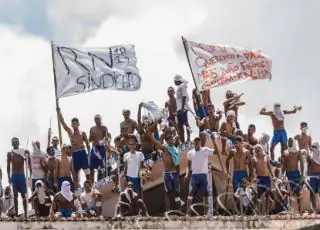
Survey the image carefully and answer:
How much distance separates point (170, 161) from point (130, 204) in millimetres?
1420

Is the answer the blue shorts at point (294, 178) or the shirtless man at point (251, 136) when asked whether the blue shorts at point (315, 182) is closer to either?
the blue shorts at point (294, 178)

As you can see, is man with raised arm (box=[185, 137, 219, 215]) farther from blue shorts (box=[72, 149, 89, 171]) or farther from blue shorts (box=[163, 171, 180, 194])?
blue shorts (box=[72, 149, 89, 171])

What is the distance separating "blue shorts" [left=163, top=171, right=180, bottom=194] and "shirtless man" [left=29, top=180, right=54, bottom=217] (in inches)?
98.2

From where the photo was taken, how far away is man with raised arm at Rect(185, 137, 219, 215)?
23781 millimetres

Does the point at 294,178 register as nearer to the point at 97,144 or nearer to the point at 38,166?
the point at 97,144

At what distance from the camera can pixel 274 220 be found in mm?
23328

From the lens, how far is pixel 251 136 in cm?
2697

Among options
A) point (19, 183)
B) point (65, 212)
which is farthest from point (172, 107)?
point (65, 212)

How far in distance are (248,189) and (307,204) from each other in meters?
3.10

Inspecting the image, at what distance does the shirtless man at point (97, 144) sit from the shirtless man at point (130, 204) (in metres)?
3.10

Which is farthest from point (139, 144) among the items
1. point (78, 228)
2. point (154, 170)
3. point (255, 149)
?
point (78, 228)

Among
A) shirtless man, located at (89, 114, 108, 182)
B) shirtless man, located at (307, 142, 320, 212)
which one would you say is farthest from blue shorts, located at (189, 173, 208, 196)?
shirtless man, located at (89, 114, 108, 182)

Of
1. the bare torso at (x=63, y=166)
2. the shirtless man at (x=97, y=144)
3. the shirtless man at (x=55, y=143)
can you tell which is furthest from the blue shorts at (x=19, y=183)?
the shirtless man at (x=97, y=144)

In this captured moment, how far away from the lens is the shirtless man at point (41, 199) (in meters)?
24.6
